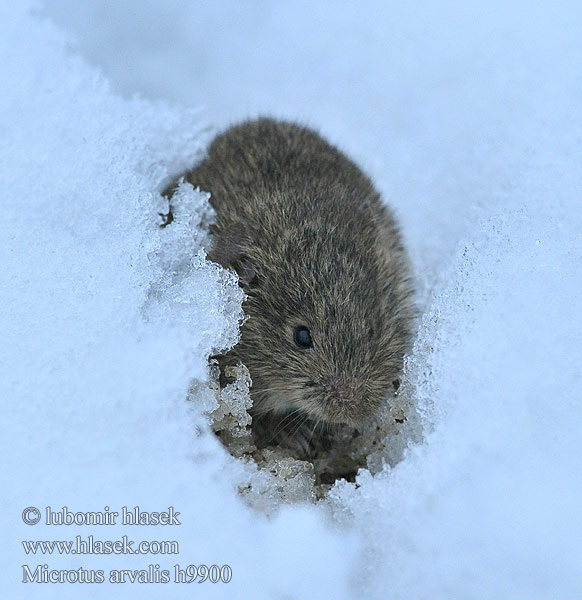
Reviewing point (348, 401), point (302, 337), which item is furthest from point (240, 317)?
point (348, 401)

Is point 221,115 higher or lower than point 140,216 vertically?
higher

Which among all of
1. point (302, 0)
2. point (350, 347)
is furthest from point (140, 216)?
point (302, 0)

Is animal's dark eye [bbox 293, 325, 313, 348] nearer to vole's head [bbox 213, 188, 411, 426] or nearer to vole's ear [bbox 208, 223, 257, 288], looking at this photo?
vole's head [bbox 213, 188, 411, 426]

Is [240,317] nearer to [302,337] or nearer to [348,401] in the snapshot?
[302,337]

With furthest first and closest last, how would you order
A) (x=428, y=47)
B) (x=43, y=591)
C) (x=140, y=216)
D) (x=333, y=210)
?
1. (x=428, y=47)
2. (x=333, y=210)
3. (x=140, y=216)
4. (x=43, y=591)

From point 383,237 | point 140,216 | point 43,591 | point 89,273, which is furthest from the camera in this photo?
point 383,237

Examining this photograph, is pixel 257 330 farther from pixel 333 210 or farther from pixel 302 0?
pixel 302 0

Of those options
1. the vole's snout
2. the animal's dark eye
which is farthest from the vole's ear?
the vole's snout
